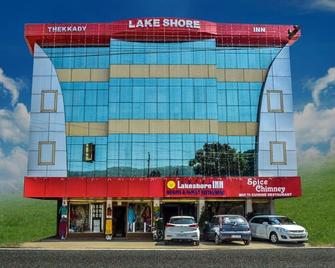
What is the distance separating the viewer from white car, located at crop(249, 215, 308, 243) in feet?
94.1

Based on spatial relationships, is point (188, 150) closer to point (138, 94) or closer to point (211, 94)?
point (211, 94)

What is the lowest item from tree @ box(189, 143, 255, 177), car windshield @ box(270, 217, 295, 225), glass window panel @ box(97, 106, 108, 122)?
car windshield @ box(270, 217, 295, 225)

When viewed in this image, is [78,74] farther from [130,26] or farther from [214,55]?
[214,55]

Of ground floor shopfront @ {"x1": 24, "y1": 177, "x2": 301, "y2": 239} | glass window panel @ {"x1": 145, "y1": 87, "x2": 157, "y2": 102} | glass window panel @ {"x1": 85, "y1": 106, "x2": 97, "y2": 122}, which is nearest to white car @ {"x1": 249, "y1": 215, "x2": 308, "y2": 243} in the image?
ground floor shopfront @ {"x1": 24, "y1": 177, "x2": 301, "y2": 239}

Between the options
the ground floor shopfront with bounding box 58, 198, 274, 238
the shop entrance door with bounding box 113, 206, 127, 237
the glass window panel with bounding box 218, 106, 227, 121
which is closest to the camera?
the ground floor shopfront with bounding box 58, 198, 274, 238

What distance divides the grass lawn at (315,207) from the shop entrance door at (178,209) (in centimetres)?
936

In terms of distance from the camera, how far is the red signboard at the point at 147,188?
3572 centimetres

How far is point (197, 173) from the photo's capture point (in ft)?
136

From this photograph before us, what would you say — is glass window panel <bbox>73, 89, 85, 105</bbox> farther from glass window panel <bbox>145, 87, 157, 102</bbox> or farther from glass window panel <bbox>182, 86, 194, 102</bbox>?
glass window panel <bbox>182, 86, 194, 102</bbox>

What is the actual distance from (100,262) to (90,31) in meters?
30.4

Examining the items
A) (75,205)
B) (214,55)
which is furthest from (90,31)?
(75,205)

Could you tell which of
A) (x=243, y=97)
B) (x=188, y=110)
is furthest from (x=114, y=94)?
(x=243, y=97)

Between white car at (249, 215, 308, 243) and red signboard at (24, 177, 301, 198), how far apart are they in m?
3.88

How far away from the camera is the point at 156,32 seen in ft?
145
